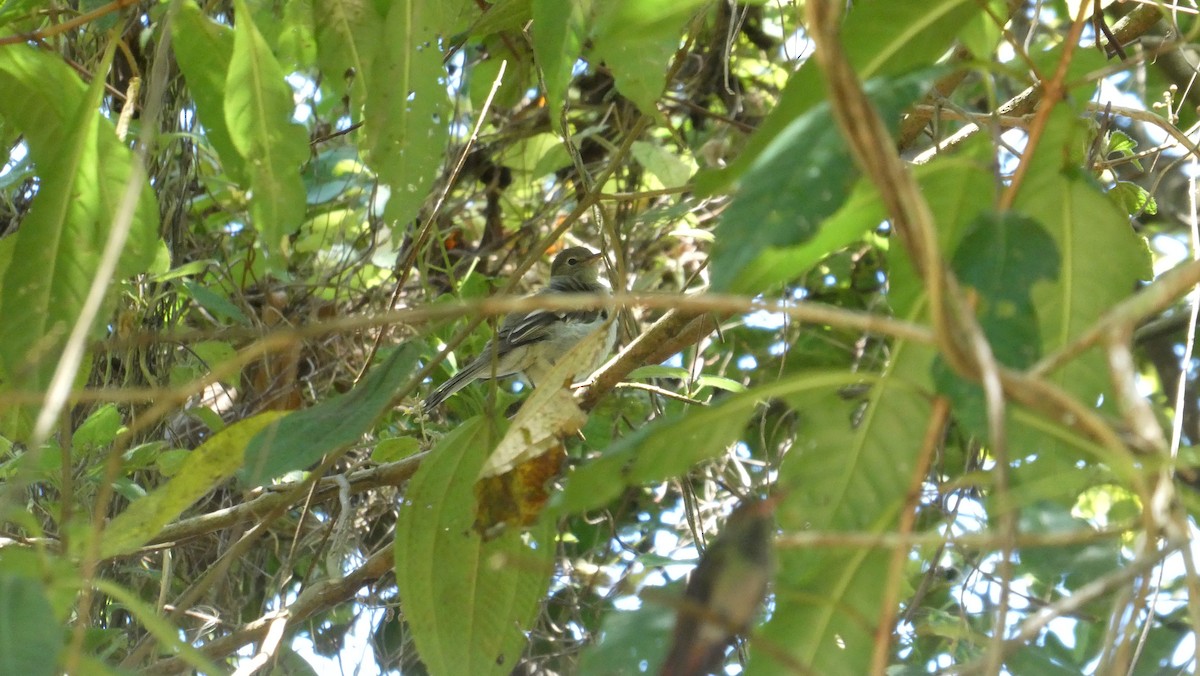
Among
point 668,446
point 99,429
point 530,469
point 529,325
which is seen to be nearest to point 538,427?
point 530,469

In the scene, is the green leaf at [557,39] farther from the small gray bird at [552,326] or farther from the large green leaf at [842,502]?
the small gray bird at [552,326]

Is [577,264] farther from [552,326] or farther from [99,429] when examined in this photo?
[99,429]

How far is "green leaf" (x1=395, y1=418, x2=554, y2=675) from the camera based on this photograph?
2357mm

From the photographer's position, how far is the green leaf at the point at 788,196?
1313 mm

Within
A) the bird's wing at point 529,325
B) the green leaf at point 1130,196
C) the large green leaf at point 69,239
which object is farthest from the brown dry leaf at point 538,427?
the bird's wing at point 529,325

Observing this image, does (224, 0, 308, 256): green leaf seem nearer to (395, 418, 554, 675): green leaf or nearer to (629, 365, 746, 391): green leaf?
(395, 418, 554, 675): green leaf

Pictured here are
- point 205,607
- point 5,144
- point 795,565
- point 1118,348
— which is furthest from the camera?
point 205,607

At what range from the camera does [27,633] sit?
1.34m

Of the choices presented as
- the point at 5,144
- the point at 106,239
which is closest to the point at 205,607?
the point at 5,144

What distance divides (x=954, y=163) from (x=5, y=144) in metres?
2.21

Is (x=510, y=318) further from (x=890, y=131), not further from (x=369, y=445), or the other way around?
(x=890, y=131)

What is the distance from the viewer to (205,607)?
392 centimetres

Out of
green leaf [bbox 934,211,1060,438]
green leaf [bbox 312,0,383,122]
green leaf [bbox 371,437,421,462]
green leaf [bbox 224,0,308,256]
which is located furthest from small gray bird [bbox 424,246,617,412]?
green leaf [bbox 934,211,1060,438]

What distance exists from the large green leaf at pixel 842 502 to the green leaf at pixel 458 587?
72cm
